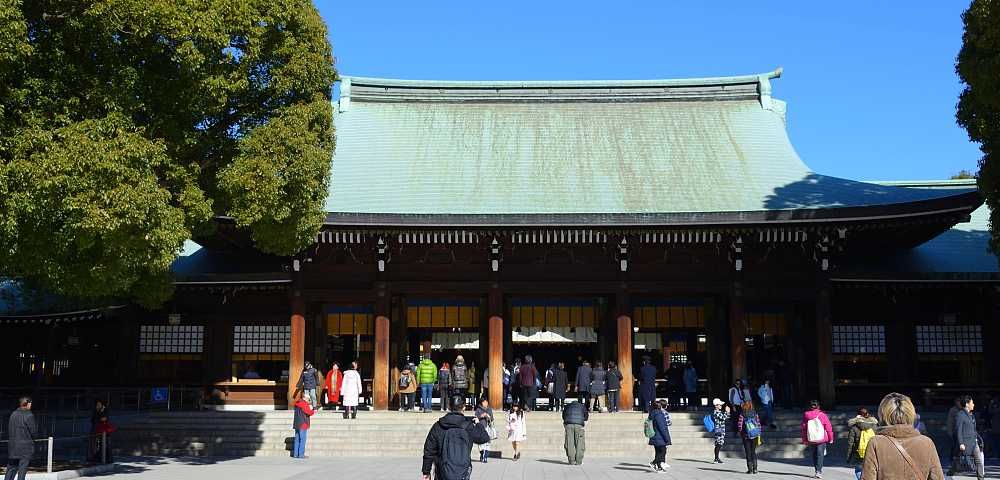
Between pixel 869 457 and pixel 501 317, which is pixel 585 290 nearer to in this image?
pixel 501 317

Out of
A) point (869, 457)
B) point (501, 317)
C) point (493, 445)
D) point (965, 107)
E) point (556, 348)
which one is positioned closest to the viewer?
point (869, 457)

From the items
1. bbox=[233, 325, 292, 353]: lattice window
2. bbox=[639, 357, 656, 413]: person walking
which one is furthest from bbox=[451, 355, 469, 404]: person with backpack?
bbox=[233, 325, 292, 353]: lattice window

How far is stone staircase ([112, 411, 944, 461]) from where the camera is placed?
18.5m

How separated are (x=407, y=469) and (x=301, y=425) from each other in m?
3.12

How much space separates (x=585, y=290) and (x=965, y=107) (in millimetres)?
9028

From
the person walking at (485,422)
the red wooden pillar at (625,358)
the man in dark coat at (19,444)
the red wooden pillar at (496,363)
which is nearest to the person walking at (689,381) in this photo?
the red wooden pillar at (625,358)

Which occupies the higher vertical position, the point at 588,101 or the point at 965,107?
the point at 588,101

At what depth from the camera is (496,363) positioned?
21.0 m

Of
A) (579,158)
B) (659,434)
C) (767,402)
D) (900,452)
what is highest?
(579,158)

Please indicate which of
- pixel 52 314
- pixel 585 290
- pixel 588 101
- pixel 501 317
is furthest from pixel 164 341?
pixel 588 101

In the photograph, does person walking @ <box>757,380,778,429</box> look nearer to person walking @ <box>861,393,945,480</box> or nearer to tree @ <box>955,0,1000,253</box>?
tree @ <box>955,0,1000,253</box>

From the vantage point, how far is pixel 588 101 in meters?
27.0

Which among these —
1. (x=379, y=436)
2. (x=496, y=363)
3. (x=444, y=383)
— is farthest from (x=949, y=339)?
(x=379, y=436)

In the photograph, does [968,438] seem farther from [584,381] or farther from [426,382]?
[426,382]
